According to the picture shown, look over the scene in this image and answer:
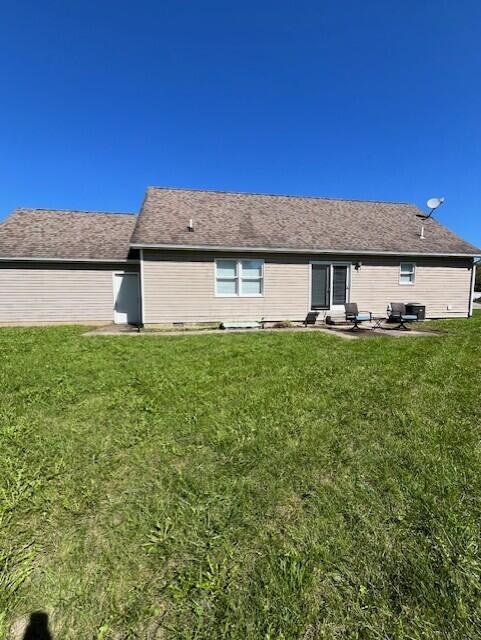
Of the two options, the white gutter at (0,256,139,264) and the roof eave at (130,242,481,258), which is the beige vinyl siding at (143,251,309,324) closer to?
the roof eave at (130,242,481,258)

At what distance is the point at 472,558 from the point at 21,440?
12.5 ft

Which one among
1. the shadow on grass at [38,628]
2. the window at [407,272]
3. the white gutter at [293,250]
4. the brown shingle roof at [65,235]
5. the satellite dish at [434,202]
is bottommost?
the shadow on grass at [38,628]

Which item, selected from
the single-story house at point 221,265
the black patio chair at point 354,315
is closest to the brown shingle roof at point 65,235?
the single-story house at point 221,265

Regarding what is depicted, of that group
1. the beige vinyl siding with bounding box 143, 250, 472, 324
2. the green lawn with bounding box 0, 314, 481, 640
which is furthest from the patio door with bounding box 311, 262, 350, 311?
the green lawn with bounding box 0, 314, 481, 640

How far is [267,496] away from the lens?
253 centimetres

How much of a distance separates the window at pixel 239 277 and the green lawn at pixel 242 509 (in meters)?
7.85

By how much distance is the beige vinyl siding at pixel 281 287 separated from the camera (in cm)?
1189

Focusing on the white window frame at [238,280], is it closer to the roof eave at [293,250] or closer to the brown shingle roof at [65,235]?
the roof eave at [293,250]

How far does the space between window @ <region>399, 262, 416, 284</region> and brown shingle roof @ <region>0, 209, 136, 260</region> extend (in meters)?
11.6

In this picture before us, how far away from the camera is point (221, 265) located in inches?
488

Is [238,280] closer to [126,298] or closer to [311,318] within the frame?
[311,318]

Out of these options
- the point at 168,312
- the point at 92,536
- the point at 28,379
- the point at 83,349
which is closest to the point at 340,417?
the point at 92,536

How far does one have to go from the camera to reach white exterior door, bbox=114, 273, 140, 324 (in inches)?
550

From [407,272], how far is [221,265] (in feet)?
25.8
